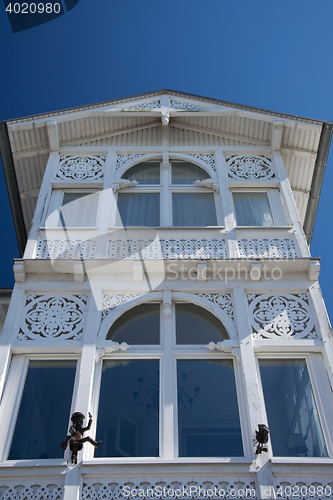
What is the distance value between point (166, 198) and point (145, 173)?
116 centimetres

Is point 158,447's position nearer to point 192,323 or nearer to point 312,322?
point 192,323

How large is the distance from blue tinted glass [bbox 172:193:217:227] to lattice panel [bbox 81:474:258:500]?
559cm

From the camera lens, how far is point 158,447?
7.77 meters

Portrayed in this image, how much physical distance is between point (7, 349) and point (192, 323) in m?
3.01

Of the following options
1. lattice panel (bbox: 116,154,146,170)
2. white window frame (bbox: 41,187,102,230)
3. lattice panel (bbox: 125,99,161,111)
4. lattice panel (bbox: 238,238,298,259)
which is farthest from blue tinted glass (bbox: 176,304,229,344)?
lattice panel (bbox: 125,99,161,111)

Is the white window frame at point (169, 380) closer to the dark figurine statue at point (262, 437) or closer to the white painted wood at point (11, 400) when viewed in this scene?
the dark figurine statue at point (262, 437)

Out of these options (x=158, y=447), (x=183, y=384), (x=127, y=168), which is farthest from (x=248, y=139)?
(x=158, y=447)

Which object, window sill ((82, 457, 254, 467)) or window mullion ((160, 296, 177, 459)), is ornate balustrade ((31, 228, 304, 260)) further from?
window sill ((82, 457, 254, 467))

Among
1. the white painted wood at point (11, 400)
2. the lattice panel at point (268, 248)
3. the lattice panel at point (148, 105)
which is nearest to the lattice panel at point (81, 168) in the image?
the lattice panel at point (148, 105)

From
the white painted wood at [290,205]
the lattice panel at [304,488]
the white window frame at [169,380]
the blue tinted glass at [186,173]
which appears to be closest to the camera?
the lattice panel at [304,488]

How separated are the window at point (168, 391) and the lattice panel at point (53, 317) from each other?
62 cm

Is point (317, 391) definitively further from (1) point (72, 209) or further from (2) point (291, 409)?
(1) point (72, 209)

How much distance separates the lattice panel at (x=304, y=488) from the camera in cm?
700

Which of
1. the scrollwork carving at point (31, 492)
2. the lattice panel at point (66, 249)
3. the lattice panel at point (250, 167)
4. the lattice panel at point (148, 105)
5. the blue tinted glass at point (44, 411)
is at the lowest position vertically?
the scrollwork carving at point (31, 492)
